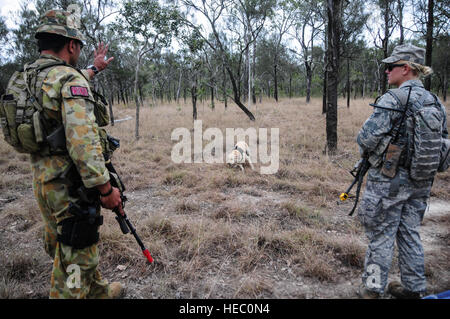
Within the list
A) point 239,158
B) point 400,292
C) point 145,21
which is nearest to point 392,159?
point 400,292

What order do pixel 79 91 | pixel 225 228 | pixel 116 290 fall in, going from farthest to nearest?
1. pixel 225 228
2. pixel 116 290
3. pixel 79 91

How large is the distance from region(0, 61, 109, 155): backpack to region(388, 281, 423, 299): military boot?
2712 millimetres

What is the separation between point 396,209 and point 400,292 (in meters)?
0.69

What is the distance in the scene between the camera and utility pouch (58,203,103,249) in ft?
5.25

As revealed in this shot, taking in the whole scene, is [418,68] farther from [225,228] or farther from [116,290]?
[116,290]

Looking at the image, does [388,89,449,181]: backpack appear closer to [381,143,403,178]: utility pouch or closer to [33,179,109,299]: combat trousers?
Answer: [381,143,403,178]: utility pouch

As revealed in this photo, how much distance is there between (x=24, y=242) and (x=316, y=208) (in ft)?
12.9

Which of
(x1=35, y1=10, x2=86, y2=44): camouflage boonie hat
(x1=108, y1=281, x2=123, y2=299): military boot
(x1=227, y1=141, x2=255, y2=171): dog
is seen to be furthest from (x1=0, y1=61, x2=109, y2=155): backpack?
(x1=227, y1=141, x2=255, y2=171): dog

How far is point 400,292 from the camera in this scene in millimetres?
2041

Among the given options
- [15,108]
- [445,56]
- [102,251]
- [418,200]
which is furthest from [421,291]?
[445,56]

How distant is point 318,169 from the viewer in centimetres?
536

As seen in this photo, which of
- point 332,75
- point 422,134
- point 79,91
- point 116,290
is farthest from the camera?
point 332,75

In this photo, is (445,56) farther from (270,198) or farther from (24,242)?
(24,242)

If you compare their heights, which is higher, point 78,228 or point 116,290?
point 78,228
